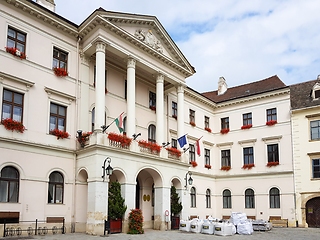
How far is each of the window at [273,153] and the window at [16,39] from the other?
866 inches

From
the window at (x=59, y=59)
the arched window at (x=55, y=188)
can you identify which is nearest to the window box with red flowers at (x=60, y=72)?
the window at (x=59, y=59)

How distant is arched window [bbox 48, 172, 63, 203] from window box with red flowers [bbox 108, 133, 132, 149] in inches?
135

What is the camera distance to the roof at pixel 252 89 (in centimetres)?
3275

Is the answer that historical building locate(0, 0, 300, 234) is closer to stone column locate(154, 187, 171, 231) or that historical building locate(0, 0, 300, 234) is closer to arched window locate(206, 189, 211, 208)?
stone column locate(154, 187, 171, 231)

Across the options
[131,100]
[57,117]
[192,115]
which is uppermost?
[192,115]

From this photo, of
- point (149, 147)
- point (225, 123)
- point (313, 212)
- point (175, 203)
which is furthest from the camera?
point (225, 123)

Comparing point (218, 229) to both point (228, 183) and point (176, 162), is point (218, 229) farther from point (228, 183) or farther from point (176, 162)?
point (228, 183)

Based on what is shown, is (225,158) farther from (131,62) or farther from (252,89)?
(131,62)

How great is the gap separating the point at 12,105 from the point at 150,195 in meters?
11.5

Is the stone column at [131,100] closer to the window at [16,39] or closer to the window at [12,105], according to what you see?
the window at [12,105]

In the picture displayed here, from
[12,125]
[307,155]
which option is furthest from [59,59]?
[307,155]

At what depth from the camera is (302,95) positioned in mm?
30766

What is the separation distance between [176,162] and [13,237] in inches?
445

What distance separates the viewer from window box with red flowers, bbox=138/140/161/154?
2120 cm
